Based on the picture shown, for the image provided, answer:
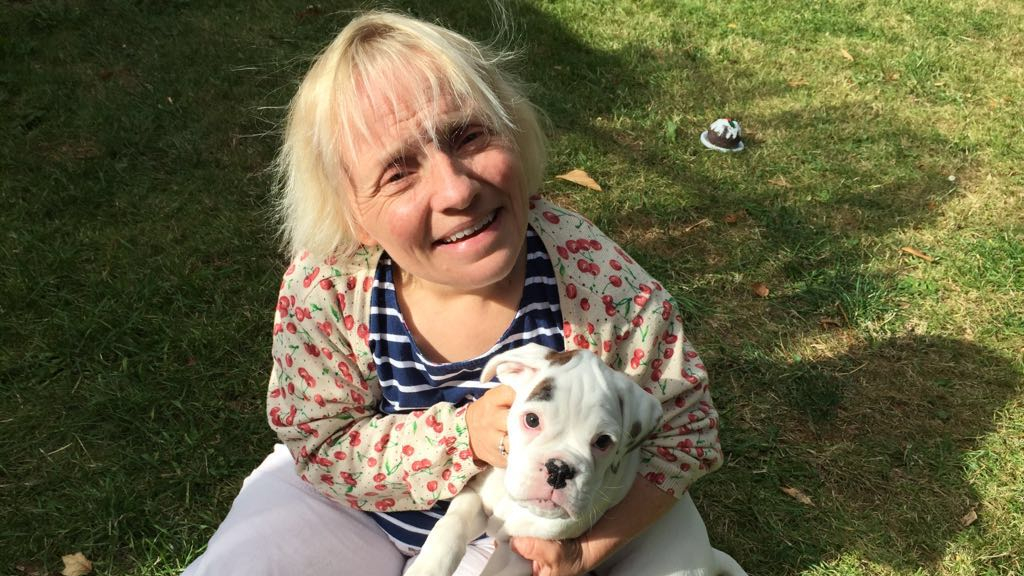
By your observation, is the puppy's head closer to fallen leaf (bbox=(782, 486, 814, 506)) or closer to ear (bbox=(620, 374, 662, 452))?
ear (bbox=(620, 374, 662, 452))

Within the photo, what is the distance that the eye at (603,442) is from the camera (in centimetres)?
177

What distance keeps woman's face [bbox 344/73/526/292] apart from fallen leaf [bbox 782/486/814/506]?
180 centimetres

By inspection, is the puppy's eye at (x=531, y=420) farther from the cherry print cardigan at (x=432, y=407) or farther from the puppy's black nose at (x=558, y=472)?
the cherry print cardigan at (x=432, y=407)

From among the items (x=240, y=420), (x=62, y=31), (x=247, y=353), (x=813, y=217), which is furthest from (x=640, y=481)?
(x=62, y=31)

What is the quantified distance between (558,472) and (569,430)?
0.34 feet

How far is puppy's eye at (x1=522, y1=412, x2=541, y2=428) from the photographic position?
5.81ft

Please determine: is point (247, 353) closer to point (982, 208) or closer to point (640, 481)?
point (640, 481)

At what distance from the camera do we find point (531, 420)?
1777 mm

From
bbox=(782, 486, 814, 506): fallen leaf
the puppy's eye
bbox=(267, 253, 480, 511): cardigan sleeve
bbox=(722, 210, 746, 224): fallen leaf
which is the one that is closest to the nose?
bbox=(267, 253, 480, 511): cardigan sleeve

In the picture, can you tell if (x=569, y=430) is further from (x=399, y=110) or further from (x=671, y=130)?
(x=671, y=130)

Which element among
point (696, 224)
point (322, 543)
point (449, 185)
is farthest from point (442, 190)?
point (696, 224)

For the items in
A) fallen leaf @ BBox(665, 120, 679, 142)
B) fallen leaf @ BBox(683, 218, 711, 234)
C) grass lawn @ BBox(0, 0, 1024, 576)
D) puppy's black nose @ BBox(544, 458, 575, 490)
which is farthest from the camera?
fallen leaf @ BBox(665, 120, 679, 142)

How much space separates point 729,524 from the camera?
304 centimetres

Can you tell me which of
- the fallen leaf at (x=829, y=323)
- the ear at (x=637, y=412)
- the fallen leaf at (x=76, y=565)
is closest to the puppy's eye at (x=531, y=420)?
the ear at (x=637, y=412)
